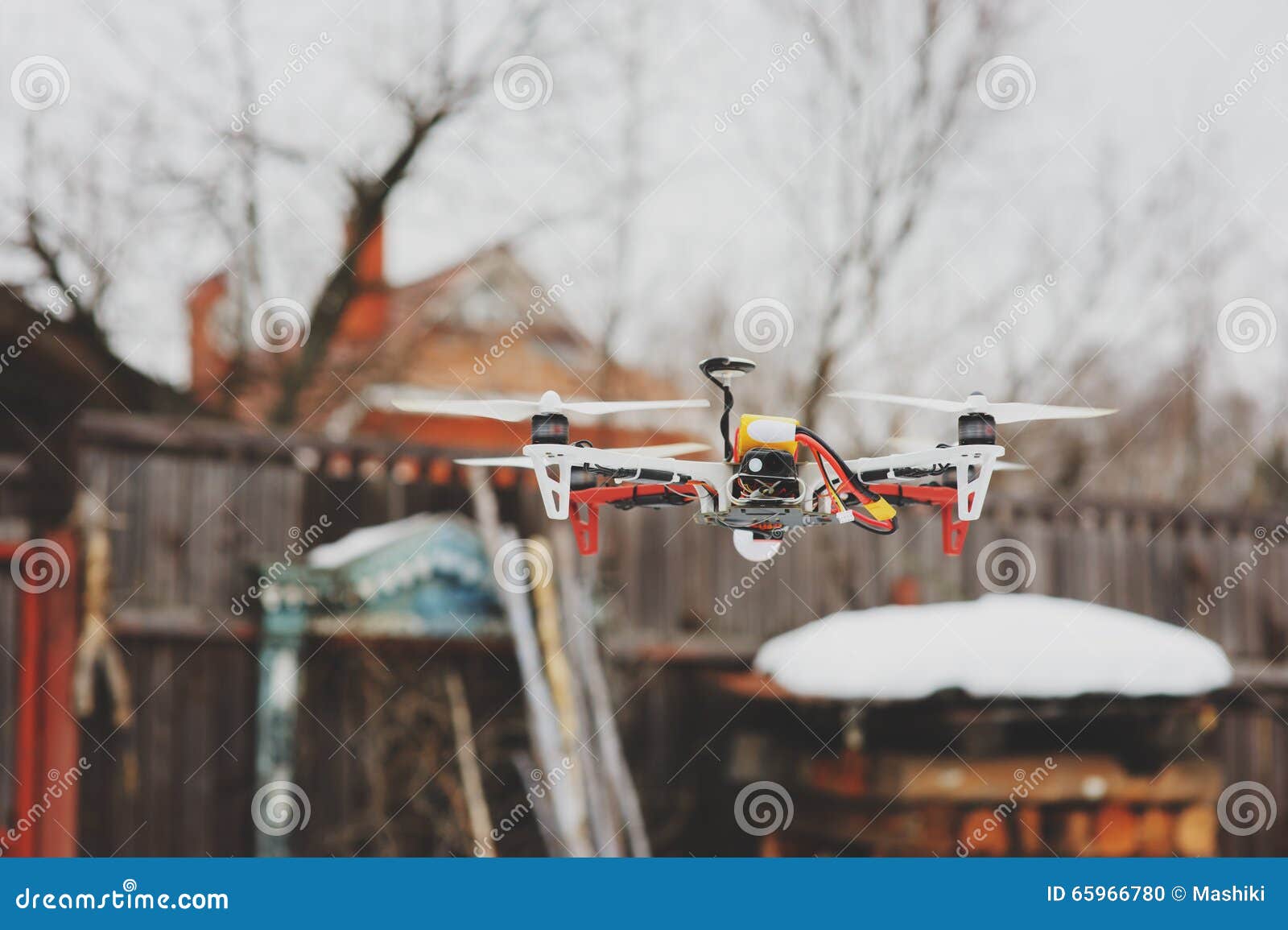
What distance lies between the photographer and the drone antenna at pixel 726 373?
2.70 meters

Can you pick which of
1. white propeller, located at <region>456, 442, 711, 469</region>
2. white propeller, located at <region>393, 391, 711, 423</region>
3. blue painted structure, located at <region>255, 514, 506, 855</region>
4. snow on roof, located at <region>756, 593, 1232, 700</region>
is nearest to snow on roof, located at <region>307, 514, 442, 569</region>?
blue painted structure, located at <region>255, 514, 506, 855</region>

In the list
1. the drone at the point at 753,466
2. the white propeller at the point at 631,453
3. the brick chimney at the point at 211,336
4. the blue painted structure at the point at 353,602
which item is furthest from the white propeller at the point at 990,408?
the brick chimney at the point at 211,336

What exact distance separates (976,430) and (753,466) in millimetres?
509

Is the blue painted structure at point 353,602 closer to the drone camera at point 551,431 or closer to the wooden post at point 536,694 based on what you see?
the wooden post at point 536,694

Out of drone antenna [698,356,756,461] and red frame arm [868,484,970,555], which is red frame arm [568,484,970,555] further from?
drone antenna [698,356,756,461]

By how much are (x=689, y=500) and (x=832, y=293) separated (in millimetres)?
8251

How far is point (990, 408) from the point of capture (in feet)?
9.58

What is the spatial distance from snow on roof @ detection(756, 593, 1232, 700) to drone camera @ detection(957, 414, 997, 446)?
208 inches

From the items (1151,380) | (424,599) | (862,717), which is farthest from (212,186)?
(1151,380)

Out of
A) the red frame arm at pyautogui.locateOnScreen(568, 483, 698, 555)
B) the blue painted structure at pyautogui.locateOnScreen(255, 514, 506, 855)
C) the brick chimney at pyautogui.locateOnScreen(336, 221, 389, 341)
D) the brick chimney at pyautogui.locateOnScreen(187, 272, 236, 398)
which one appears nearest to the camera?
the red frame arm at pyautogui.locateOnScreen(568, 483, 698, 555)

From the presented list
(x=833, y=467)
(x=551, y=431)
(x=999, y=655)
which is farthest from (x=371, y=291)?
(x=833, y=467)

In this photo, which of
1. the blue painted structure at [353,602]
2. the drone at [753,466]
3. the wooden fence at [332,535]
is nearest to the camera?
the drone at [753,466]

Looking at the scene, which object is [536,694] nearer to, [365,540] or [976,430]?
[365,540]

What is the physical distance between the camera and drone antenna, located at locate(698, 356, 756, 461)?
2.70 meters
